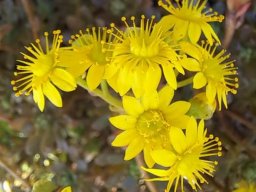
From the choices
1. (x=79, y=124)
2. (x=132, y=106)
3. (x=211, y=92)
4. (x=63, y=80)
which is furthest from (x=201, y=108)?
(x=79, y=124)

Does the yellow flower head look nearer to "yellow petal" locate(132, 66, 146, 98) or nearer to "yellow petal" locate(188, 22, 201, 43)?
"yellow petal" locate(132, 66, 146, 98)

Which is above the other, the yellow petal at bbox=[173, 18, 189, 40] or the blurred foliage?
the yellow petal at bbox=[173, 18, 189, 40]

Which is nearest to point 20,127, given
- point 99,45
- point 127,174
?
point 127,174

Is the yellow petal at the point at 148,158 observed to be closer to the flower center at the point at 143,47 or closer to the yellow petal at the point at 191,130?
the yellow petal at the point at 191,130

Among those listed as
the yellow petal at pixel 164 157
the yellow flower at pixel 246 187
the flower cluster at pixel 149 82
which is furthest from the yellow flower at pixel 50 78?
the yellow flower at pixel 246 187

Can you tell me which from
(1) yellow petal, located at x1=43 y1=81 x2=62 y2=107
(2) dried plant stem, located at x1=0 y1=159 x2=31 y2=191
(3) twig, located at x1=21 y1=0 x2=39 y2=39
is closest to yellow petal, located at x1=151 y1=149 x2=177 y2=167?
(1) yellow petal, located at x1=43 y1=81 x2=62 y2=107

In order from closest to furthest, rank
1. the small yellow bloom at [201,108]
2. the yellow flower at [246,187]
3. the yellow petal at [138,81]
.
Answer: the yellow petal at [138,81], the small yellow bloom at [201,108], the yellow flower at [246,187]

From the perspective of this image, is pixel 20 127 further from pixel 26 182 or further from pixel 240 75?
pixel 240 75
